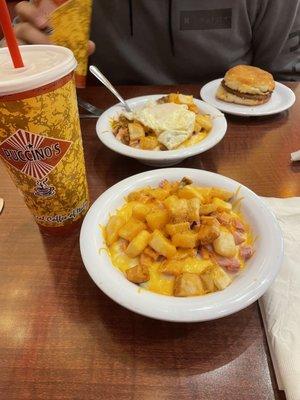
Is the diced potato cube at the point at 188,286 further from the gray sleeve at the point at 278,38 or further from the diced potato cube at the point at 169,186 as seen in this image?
the gray sleeve at the point at 278,38

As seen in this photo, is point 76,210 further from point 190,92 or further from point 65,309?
point 190,92

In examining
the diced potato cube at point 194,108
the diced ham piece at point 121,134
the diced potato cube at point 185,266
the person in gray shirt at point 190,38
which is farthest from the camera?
the person in gray shirt at point 190,38

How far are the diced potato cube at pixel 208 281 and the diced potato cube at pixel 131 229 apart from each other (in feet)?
0.55

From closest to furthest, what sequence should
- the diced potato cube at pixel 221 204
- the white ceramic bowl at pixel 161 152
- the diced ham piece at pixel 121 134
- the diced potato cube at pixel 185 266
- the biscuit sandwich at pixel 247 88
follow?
the diced potato cube at pixel 185 266 → the diced potato cube at pixel 221 204 → the white ceramic bowl at pixel 161 152 → the diced ham piece at pixel 121 134 → the biscuit sandwich at pixel 247 88

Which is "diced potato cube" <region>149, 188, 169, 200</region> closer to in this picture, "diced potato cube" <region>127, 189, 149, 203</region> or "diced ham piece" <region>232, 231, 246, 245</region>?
"diced potato cube" <region>127, 189, 149, 203</region>

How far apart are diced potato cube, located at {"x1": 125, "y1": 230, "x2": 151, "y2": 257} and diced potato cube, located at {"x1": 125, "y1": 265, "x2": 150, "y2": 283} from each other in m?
0.04

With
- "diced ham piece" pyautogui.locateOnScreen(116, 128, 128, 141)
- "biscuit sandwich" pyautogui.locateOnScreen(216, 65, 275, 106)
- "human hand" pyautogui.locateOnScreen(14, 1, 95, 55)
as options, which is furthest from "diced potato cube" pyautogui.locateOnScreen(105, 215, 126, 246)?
"biscuit sandwich" pyautogui.locateOnScreen(216, 65, 275, 106)

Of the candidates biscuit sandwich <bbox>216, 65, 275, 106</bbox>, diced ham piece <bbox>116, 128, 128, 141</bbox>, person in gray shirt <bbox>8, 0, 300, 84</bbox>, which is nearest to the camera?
diced ham piece <bbox>116, 128, 128, 141</bbox>

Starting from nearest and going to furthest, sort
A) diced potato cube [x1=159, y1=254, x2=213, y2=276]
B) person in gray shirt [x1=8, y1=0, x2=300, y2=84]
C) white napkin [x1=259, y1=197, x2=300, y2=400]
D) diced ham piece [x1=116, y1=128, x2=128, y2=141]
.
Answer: white napkin [x1=259, y1=197, x2=300, y2=400] → diced potato cube [x1=159, y1=254, x2=213, y2=276] → diced ham piece [x1=116, y1=128, x2=128, y2=141] → person in gray shirt [x1=8, y1=0, x2=300, y2=84]

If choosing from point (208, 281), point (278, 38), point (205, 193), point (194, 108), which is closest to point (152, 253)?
point (208, 281)

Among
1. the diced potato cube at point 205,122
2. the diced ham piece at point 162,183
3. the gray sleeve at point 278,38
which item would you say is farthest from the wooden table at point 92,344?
the gray sleeve at point 278,38

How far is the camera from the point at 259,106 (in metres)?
1.38

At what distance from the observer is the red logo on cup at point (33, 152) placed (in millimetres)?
643

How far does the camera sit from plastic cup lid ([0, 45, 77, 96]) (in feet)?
1.88
